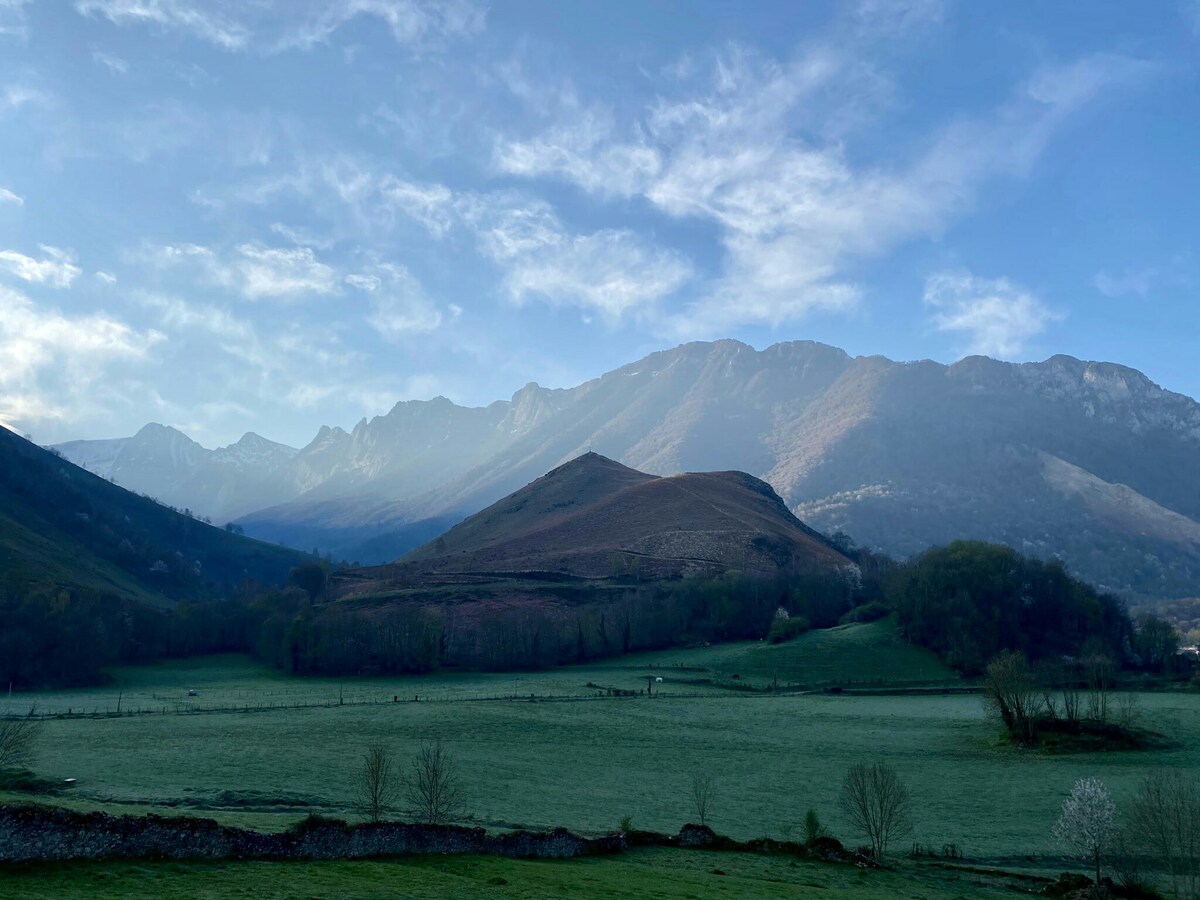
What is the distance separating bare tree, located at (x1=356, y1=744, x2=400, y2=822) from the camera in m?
43.1

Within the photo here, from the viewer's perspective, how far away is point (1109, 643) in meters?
130

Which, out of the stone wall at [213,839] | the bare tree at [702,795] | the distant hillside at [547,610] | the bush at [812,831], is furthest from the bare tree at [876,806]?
the distant hillside at [547,610]

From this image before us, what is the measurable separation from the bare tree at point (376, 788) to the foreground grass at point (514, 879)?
10894 millimetres

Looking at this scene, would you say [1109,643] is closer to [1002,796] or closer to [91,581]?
[1002,796]

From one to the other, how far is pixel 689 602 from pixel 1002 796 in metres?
102

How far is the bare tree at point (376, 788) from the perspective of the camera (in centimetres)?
4309

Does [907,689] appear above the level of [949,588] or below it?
below

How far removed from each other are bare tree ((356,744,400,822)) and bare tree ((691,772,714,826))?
1618 centimetres

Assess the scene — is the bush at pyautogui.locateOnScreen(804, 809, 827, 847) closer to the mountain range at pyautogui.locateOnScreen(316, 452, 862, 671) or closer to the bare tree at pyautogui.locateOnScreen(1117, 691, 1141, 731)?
the bare tree at pyautogui.locateOnScreen(1117, 691, 1141, 731)

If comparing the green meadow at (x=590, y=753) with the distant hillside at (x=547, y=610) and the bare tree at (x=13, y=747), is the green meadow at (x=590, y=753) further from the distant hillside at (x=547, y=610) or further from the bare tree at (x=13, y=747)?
the distant hillside at (x=547, y=610)

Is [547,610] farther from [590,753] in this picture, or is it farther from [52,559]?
[52,559]

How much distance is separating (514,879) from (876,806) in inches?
884

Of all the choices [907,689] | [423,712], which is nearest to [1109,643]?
[907,689]

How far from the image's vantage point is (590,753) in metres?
67.2
